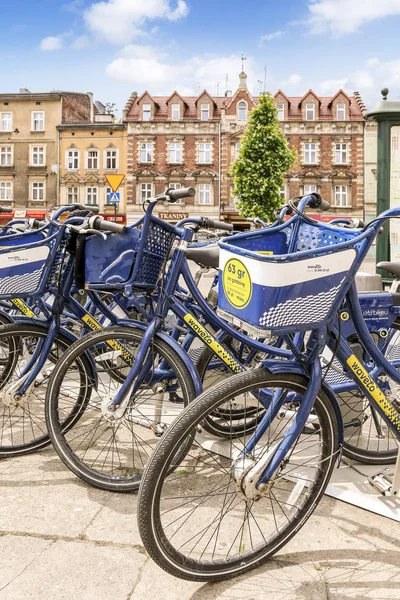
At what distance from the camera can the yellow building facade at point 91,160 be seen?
3972 cm

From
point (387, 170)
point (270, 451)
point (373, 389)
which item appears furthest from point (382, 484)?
point (387, 170)

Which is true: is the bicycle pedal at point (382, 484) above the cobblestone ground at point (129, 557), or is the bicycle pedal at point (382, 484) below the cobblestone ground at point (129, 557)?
above

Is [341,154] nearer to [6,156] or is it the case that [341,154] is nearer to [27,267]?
[6,156]

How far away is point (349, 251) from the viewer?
193 centimetres

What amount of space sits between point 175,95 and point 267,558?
41298 mm

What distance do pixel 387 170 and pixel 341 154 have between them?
33.9 meters

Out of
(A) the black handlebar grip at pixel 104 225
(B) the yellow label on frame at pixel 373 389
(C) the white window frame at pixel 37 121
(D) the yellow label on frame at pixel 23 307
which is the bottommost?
(B) the yellow label on frame at pixel 373 389

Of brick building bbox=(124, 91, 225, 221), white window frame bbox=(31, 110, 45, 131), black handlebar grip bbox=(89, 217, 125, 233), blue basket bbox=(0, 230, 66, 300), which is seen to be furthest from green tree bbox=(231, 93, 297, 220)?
black handlebar grip bbox=(89, 217, 125, 233)

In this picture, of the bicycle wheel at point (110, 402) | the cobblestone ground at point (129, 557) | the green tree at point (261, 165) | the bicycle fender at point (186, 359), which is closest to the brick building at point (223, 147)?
the green tree at point (261, 165)

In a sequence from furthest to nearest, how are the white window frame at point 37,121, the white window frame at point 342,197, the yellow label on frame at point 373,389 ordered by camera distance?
the white window frame at point 37,121
the white window frame at point 342,197
the yellow label on frame at point 373,389

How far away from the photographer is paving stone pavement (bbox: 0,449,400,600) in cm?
203

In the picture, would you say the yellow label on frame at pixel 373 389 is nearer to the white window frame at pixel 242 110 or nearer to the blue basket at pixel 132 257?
the blue basket at pixel 132 257

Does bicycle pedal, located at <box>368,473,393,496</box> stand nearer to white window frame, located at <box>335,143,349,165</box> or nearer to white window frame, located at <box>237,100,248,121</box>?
white window frame, located at <box>335,143,349,165</box>

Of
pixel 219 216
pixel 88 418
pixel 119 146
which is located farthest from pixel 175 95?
pixel 88 418
